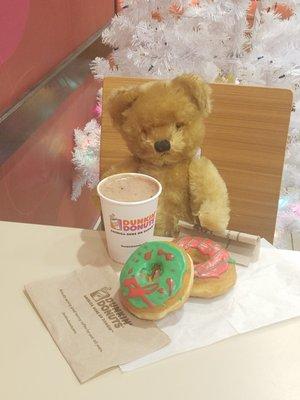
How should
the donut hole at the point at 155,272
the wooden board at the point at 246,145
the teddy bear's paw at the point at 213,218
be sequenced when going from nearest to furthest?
the donut hole at the point at 155,272 < the teddy bear's paw at the point at 213,218 < the wooden board at the point at 246,145

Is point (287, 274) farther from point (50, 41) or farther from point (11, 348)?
point (50, 41)

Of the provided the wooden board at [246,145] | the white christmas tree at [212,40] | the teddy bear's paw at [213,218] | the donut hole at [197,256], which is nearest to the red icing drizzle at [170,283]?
the donut hole at [197,256]

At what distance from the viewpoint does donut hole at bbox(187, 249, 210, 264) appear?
739mm

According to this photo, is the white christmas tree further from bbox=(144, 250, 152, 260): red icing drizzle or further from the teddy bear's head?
bbox=(144, 250, 152, 260): red icing drizzle

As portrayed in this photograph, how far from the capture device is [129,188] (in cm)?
75

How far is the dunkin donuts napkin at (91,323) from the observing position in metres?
0.58

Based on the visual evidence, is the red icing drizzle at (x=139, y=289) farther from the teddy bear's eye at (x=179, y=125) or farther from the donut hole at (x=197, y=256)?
the teddy bear's eye at (x=179, y=125)

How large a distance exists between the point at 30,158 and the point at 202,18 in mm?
796

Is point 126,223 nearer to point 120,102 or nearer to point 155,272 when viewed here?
point 155,272

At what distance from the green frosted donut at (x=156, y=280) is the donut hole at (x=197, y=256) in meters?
0.07

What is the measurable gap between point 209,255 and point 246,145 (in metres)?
0.42

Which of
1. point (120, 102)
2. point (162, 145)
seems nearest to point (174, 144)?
point (162, 145)

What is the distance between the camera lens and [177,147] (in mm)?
847

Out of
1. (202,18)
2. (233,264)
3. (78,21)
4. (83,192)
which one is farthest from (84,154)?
(233,264)
